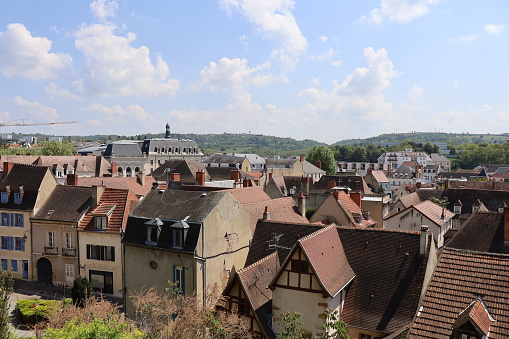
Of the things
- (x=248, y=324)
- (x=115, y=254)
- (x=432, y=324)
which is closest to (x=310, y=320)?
(x=248, y=324)

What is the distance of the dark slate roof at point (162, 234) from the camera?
2628cm

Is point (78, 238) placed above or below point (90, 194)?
below

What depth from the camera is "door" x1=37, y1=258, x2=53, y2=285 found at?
122 ft

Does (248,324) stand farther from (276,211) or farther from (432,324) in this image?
(276,211)

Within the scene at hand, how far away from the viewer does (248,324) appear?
22.9m

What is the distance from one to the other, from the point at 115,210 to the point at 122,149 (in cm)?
9077

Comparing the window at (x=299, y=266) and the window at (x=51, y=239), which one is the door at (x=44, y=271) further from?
the window at (x=299, y=266)

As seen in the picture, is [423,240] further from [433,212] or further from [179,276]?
[433,212]

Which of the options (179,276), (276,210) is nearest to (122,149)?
(276,210)

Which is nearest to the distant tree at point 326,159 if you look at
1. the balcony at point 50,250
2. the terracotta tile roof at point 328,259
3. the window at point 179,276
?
the balcony at point 50,250

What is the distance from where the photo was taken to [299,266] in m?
21.9

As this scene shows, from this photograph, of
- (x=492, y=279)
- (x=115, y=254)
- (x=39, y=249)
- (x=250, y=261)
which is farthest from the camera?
(x=39, y=249)

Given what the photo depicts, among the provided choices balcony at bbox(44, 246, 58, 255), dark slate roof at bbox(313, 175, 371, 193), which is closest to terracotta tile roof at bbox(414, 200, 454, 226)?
dark slate roof at bbox(313, 175, 371, 193)

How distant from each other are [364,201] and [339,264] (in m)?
26.8
